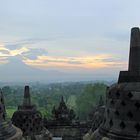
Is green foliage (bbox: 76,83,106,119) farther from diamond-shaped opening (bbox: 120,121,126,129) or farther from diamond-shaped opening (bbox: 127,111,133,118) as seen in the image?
diamond-shaped opening (bbox: 127,111,133,118)

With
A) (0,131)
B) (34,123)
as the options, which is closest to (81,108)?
(34,123)

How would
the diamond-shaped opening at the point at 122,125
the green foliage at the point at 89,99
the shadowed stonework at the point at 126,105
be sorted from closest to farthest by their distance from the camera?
the shadowed stonework at the point at 126,105 < the diamond-shaped opening at the point at 122,125 < the green foliage at the point at 89,99

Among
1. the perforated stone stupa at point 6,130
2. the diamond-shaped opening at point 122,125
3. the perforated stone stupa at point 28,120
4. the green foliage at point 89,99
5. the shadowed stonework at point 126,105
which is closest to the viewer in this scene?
the shadowed stonework at point 126,105

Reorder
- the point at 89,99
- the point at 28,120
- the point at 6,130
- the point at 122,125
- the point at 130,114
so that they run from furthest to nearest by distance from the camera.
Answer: the point at 89,99
the point at 28,120
the point at 6,130
the point at 122,125
the point at 130,114

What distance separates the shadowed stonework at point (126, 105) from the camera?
8.09 metres

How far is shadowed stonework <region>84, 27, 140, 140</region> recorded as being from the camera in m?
8.09

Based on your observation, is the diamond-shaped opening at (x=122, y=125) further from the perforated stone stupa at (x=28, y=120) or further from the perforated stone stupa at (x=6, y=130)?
the perforated stone stupa at (x=28, y=120)

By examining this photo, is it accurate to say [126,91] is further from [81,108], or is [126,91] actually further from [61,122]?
[81,108]

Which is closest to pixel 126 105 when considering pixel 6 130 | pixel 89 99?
pixel 6 130

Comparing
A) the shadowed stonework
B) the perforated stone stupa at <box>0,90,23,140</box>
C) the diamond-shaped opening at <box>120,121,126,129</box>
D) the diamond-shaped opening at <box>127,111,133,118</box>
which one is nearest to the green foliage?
the perforated stone stupa at <box>0,90,23,140</box>

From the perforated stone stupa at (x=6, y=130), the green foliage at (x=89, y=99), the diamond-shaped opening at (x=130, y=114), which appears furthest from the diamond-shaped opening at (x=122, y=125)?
the green foliage at (x=89, y=99)

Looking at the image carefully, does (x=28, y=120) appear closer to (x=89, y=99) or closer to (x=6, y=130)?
(x=6, y=130)

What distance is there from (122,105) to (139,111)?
55cm

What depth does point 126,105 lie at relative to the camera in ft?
27.1
